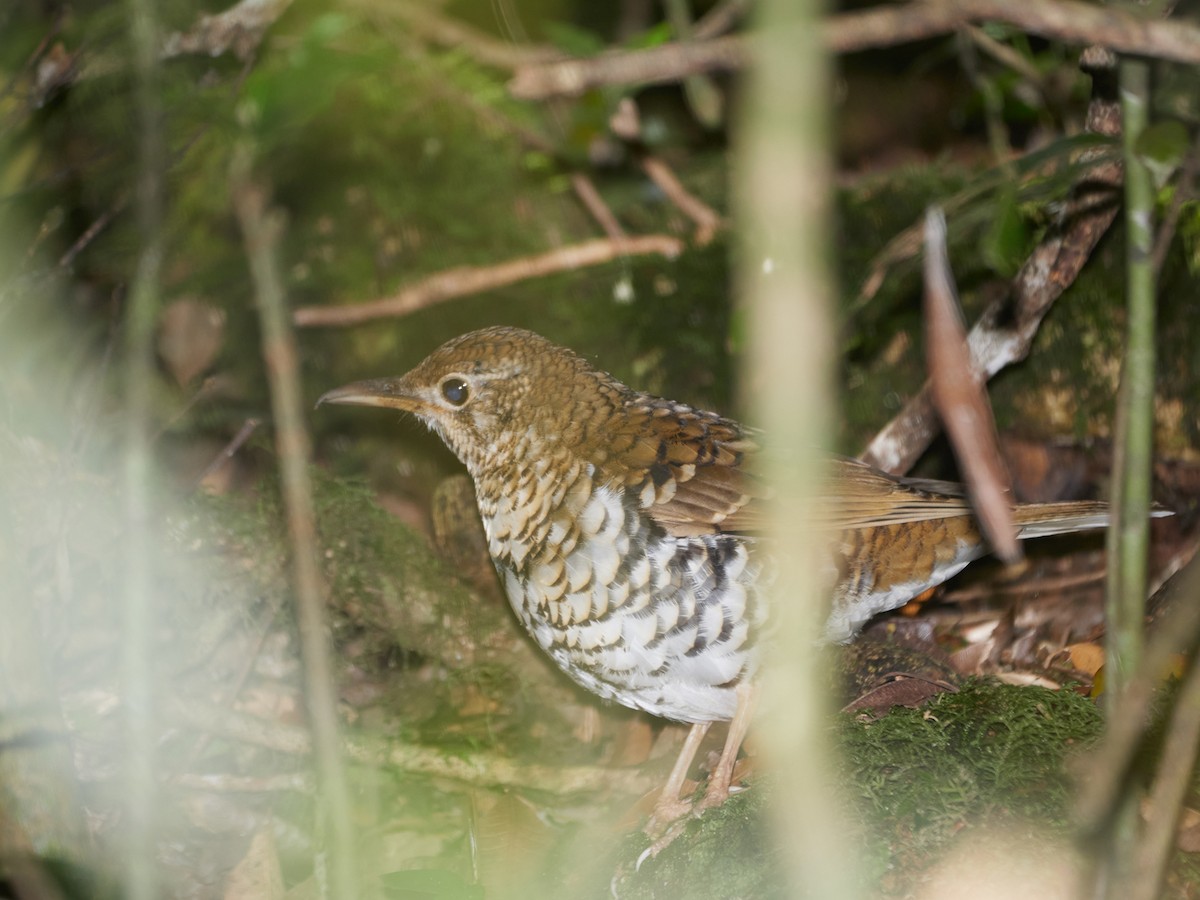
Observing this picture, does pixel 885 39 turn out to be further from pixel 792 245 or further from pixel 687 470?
pixel 687 470

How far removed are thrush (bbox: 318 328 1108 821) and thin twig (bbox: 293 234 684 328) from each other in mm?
1526

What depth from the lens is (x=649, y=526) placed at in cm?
332

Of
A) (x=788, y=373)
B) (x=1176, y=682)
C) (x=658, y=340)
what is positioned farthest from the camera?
(x=658, y=340)

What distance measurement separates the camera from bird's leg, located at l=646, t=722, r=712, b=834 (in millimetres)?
3402

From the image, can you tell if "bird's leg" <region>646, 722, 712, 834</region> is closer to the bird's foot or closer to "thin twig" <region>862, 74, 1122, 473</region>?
the bird's foot

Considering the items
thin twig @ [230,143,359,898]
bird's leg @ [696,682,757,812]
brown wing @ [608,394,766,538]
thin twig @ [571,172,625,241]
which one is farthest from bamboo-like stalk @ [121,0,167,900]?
thin twig @ [571,172,625,241]

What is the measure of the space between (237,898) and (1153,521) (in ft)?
11.5

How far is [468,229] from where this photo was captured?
552 centimetres

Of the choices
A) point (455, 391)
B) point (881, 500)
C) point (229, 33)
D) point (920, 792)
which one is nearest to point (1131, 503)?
point (920, 792)

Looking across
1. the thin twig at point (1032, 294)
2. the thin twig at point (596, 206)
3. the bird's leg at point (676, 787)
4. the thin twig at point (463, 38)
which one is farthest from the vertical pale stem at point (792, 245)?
the thin twig at point (596, 206)

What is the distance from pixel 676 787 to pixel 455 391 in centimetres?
147

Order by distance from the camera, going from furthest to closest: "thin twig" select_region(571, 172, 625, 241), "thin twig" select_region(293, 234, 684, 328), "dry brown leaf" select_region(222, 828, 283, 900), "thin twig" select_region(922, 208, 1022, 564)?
"thin twig" select_region(571, 172, 625, 241), "thin twig" select_region(293, 234, 684, 328), "dry brown leaf" select_region(222, 828, 283, 900), "thin twig" select_region(922, 208, 1022, 564)

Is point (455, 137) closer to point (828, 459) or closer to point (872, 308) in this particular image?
point (872, 308)

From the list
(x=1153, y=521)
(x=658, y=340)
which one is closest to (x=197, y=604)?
(x=658, y=340)
